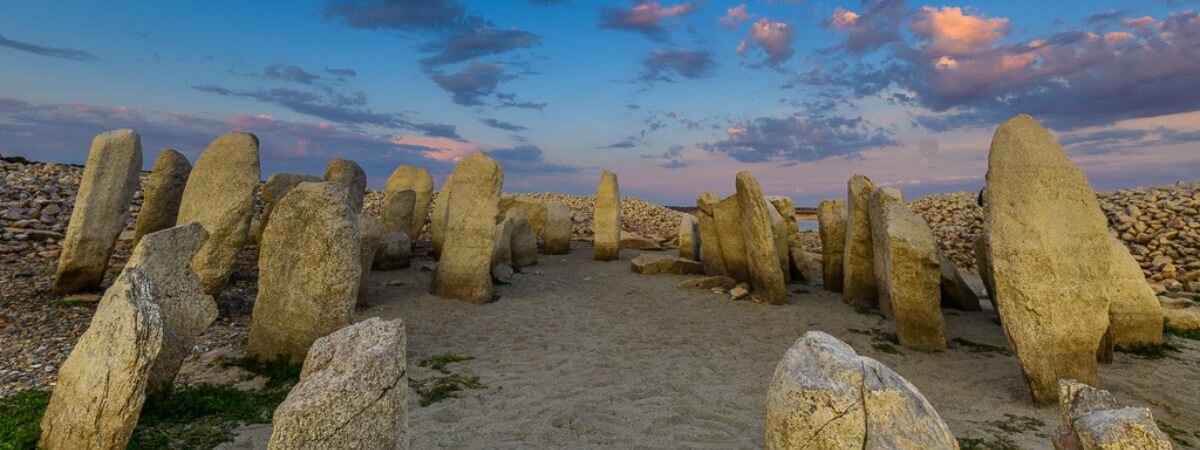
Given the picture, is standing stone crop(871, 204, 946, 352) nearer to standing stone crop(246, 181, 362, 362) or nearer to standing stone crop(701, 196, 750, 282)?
standing stone crop(701, 196, 750, 282)

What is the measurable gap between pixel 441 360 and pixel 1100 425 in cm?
610

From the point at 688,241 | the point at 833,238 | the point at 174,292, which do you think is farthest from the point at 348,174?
the point at 833,238

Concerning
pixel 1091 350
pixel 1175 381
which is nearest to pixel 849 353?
pixel 1091 350

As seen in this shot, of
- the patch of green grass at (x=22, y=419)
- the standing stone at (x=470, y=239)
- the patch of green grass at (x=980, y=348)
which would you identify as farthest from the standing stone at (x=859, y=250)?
the patch of green grass at (x=22, y=419)

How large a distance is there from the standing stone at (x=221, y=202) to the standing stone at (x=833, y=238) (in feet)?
32.0

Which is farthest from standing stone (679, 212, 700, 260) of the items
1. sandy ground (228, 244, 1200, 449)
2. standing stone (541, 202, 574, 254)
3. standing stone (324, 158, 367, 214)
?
standing stone (324, 158, 367, 214)

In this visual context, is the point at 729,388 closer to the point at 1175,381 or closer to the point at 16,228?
the point at 1175,381

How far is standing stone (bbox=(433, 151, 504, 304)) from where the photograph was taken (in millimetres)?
10539

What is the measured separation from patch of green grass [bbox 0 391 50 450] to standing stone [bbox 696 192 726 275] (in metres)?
11.0

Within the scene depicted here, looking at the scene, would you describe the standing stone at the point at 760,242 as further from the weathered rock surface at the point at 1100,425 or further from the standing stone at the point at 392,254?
the weathered rock surface at the point at 1100,425

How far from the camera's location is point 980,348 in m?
8.33

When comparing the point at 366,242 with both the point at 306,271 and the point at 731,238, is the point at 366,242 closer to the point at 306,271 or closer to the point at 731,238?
the point at 306,271

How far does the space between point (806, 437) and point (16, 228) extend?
15719mm

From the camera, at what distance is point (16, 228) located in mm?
12516
